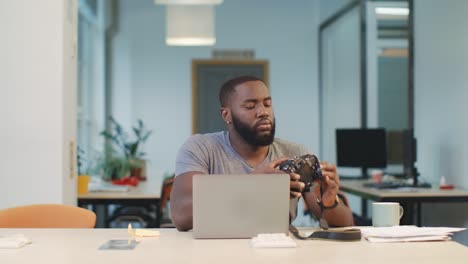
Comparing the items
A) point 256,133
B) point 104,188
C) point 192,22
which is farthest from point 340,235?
point 192,22

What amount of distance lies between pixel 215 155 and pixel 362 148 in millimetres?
3876

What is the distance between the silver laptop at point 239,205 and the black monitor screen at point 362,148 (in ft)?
14.0

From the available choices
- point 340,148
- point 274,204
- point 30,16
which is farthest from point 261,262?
point 340,148

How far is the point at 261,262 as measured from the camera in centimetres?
195

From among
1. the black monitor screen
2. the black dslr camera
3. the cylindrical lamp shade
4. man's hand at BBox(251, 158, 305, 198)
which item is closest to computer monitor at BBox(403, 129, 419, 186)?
the black monitor screen

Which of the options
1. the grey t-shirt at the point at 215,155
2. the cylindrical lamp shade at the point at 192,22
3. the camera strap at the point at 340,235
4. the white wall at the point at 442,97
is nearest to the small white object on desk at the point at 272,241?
the camera strap at the point at 340,235

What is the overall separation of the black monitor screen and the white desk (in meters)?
4.23

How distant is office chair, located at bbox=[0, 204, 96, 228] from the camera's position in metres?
2.96

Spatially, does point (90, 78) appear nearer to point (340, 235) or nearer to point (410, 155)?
point (410, 155)

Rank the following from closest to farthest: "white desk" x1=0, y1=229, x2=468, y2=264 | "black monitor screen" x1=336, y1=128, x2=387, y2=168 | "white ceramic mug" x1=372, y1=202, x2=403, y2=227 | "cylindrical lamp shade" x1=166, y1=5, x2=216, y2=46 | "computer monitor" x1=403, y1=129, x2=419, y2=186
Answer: "white desk" x1=0, y1=229, x2=468, y2=264, "white ceramic mug" x1=372, y1=202, x2=403, y2=227, "computer monitor" x1=403, y1=129, x2=419, y2=186, "black monitor screen" x1=336, y1=128, x2=387, y2=168, "cylindrical lamp shade" x1=166, y1=5, x2=216, y2=46

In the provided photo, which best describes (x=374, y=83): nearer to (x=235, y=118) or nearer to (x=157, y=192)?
(x=157, y=192)

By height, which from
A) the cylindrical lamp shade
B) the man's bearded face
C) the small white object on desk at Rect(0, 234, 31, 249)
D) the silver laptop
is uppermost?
the cylindrical lamp shade

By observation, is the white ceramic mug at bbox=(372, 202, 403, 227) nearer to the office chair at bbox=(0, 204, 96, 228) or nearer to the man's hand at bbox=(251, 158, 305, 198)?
the man's hand at bbox=(251, 158, 305, 198)

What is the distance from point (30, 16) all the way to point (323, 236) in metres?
2.41
